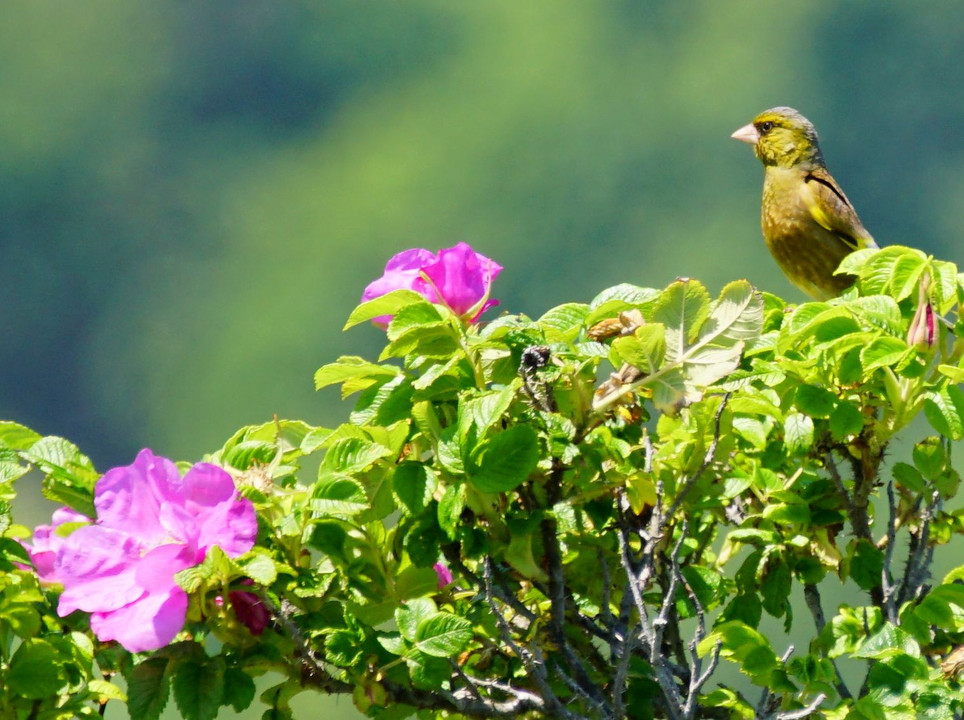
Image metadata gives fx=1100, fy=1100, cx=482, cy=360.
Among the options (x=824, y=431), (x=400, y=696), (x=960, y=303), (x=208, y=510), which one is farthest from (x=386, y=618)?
(x=960, y=303)

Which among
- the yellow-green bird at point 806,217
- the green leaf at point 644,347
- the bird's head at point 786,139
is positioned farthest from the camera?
the bird's head at point 786,139

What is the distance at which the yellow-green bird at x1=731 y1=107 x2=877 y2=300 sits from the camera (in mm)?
2320

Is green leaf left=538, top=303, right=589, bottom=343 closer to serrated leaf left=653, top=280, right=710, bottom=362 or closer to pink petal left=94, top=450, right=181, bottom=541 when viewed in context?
serrated leaf left=653, top=280, right=710, bottom=362

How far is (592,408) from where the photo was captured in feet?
3.03

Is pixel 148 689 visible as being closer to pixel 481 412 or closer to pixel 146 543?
pixel 146 543

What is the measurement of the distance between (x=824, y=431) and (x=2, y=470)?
721mm

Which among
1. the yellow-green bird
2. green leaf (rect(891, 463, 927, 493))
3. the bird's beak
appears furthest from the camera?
the bird's beak

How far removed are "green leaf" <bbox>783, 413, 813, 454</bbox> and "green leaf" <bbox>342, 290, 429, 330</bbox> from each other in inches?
14.0

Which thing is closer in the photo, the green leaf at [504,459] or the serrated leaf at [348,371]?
the green leaf at [504,459]

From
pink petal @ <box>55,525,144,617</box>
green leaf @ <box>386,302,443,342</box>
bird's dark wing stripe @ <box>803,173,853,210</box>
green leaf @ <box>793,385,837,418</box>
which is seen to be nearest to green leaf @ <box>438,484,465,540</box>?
green leaf @ <box>386,302,443,342</box>

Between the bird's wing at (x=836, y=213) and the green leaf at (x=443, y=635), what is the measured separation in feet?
5.68

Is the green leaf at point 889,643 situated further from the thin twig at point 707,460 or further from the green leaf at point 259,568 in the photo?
the green leaf at point 259,568

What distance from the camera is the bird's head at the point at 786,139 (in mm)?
2623

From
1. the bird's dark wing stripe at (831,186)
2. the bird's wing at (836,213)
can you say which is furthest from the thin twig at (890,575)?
the bird's dark wing stripe at (831,186)
